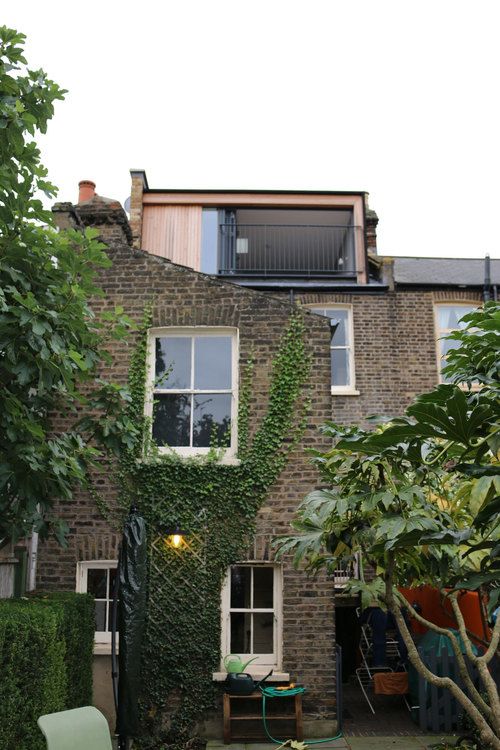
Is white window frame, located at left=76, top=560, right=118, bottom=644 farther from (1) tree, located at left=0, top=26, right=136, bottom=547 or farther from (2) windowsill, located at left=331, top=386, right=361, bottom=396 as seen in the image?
(2) windowsill, located at left=331, top=386, right=361, bottom=396

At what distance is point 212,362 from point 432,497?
471cm

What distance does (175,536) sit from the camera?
9.38 m

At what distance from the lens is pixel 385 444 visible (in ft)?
9.32

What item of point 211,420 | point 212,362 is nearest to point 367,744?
point 211,420

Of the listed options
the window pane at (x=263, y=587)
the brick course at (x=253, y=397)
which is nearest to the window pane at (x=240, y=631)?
the window pane at (x=263, y=587)

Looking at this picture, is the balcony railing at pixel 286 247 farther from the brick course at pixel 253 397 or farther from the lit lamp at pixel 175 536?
the lit lamp at pixel 175 536

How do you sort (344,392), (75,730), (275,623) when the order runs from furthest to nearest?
(344,392), (275,623), (75,730)

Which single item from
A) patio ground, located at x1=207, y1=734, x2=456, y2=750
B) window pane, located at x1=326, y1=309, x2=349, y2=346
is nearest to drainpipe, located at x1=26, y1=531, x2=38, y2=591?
patio ground, located at x1=207, y1=734, x2=456, y2=750

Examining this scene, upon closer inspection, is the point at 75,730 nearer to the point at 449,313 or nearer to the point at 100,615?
the point at 100,615

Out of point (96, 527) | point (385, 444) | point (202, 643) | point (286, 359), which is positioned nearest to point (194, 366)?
point (286, 359)

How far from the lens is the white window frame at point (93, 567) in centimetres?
955

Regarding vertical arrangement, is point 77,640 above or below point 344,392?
below

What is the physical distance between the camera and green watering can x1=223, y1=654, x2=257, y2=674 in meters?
8.93

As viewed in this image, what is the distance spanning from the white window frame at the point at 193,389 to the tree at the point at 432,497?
3.94m
